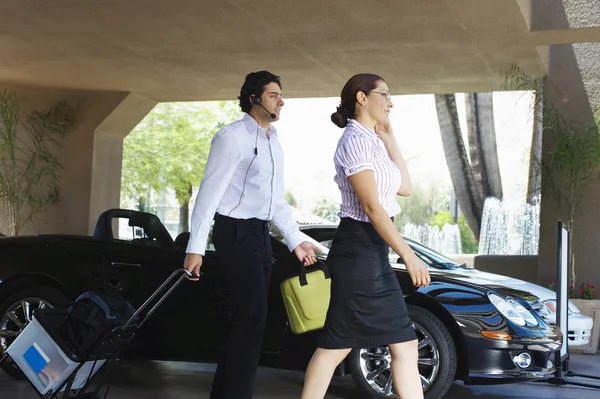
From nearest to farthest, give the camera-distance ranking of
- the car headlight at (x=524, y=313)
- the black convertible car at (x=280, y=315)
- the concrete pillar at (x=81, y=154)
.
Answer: the black convertible car at (x=280, y=315) < the car headlight at (x=524, y=313) < the concrete pillar at (x=81, y=154)

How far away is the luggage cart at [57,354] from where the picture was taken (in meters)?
4.61

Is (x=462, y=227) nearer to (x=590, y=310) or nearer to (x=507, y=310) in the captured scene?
(x=590, y=310)

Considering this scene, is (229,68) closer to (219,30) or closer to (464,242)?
(219,30)

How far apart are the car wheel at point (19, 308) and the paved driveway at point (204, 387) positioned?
21cm

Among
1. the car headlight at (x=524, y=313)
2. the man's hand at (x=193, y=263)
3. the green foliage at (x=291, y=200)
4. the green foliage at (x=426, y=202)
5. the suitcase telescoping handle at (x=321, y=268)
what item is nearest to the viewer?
the suitcase telescoping handle at (x=321, y=268)

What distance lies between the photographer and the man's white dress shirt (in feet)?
14.9

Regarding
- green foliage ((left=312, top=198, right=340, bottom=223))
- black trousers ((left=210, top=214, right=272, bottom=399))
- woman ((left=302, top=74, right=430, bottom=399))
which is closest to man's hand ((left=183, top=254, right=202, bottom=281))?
black trousers ((left=210, top=214, right=272, bottom=399))

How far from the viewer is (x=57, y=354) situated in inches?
183

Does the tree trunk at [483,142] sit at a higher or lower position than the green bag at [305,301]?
higher

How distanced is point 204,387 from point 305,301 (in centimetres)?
268

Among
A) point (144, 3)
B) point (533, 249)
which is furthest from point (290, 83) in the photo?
point (533, 249)

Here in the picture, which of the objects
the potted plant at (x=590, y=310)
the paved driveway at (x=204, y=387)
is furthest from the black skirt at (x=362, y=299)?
the potted plant at (x=590, y=310)

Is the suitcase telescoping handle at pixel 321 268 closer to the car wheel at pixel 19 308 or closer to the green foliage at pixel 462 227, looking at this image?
the car wheel at pixel 19 308

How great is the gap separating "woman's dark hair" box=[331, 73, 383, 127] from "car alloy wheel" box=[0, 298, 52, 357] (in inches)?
134
